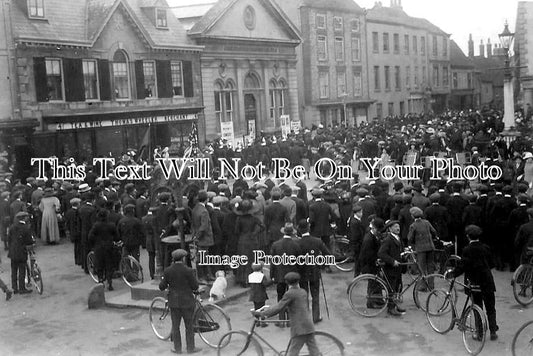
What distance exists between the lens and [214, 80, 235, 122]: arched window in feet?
130

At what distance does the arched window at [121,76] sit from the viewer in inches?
1270

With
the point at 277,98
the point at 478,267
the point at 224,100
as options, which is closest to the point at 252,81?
the point at 277,98

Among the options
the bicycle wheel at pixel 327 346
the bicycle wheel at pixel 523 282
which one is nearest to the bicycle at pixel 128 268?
the bicycle wheel at pixel 327 346

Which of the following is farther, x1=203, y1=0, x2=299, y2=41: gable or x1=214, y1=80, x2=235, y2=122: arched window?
x1=214, y1=80, x2=235, y2=122: arched window

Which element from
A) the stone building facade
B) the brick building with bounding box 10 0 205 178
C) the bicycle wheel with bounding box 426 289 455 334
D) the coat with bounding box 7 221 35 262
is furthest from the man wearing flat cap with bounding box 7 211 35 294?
the stone building facade

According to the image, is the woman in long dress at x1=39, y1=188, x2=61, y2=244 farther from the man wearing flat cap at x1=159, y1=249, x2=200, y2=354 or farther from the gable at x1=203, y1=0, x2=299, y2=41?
the gable at x1=203, y1=0, x2=299, y2=41

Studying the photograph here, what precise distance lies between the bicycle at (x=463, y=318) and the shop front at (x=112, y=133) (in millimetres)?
19342

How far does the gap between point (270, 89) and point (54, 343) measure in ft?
112

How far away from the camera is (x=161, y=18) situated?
35.4 meters

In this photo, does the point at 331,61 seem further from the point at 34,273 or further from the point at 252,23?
the point at 34,273

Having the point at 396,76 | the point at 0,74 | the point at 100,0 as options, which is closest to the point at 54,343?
the point at 0,74

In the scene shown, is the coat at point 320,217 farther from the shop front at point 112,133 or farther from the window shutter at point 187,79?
the window shutter at point 187,79

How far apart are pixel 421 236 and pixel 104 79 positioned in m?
22.3

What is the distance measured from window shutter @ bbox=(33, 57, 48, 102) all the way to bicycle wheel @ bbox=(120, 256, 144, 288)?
51.4 feet
